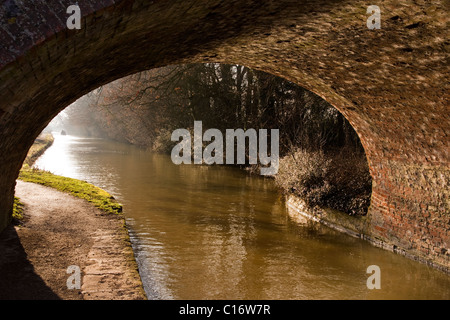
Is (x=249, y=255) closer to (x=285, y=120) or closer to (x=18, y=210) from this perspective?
(x=18, y=210)

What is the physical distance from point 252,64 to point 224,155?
12.4m

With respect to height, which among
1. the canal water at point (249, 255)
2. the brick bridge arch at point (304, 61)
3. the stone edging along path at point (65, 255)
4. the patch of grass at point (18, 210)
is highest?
the brick bridge arch at point (304, 61)

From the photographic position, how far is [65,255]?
602cm

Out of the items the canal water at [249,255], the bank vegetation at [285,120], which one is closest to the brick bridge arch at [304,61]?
the canal water at [249,255]

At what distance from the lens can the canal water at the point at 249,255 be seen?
6.06 m

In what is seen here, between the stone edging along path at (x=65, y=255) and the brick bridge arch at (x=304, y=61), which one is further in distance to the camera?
the stone edging along path at (x=65, y=255)

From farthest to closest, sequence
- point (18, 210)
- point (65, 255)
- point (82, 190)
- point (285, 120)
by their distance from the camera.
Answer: point (285, 120)
point (82, 190)
point (18, 210)
point (65, 255)

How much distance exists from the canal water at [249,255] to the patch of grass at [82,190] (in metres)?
0.59

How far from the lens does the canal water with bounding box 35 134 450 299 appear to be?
6.06 metres

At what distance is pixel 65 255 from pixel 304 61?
4.72 m

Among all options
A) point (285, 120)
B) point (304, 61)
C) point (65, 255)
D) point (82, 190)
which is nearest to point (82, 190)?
point (82, 190)

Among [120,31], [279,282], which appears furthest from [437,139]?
[120,31]

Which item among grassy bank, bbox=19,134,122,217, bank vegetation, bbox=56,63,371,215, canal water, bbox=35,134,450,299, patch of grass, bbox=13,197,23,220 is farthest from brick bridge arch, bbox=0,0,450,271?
grassy bank, bbox=19,134,122,217

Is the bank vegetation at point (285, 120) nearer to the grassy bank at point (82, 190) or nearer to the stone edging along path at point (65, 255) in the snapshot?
the grassy bank at point (82, 190)
